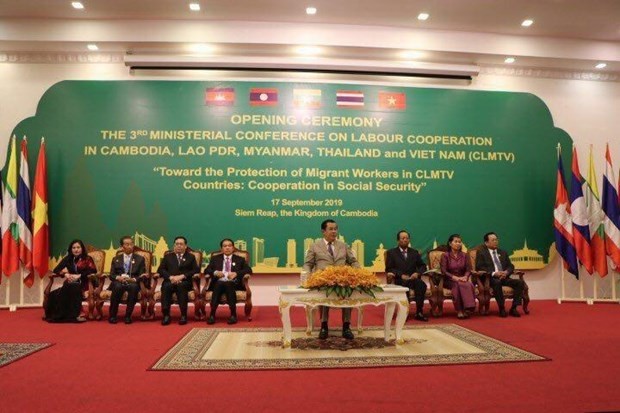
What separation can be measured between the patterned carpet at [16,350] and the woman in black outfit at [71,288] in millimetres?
1488

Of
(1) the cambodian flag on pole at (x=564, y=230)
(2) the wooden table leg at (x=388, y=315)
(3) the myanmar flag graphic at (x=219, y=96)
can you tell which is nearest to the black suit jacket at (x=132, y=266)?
(3) the myanmar flag graphic at (x=219, y=96)

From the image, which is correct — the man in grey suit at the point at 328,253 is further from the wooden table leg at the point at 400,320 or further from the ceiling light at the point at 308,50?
the ceiling light at the point at 308,50

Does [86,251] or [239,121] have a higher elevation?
[239,121]

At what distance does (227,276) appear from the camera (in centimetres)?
623

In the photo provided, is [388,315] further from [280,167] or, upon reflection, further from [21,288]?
[21,288]

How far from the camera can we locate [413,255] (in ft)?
21.7

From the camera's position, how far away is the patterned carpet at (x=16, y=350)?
13.1ft

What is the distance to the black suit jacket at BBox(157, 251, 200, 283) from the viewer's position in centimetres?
639

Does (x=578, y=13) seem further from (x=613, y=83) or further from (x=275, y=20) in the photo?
(x=275, y=20)

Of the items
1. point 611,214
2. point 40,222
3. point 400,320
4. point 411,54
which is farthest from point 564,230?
point 40,222

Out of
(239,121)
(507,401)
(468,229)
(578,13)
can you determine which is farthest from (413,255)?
(578,13)

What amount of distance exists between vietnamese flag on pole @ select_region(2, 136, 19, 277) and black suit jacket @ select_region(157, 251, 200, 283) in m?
2.28

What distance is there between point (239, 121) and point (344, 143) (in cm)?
161

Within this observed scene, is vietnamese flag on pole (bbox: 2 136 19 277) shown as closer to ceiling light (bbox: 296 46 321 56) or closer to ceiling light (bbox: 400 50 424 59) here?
ceiling light (bbox: 296 46 321 56)
